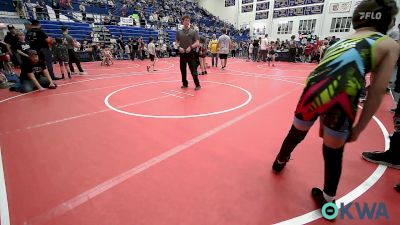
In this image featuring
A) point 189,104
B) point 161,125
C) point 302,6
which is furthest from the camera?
point 302,6

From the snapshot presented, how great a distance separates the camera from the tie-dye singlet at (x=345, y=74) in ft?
5.01

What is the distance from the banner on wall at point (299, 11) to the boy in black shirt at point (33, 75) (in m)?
28.7

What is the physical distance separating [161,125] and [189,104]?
52.8 inches

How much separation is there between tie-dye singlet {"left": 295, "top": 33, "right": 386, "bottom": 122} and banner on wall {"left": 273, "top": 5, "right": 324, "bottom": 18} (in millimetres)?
29899

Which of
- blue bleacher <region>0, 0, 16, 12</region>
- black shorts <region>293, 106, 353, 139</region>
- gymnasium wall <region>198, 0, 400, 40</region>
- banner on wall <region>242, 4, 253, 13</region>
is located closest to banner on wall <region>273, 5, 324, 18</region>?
gymnasium wall <region>198, 0, 400, 40</region>

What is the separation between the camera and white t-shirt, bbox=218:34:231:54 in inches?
415

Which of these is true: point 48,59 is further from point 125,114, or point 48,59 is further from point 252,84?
point 252,84

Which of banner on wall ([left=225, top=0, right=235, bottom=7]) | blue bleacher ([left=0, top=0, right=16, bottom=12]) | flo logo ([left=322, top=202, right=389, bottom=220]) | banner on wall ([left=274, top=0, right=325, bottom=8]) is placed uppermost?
banner on wall ([left=225, top=0, right=235, bottom=7])

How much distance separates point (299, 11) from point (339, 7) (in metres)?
4.46

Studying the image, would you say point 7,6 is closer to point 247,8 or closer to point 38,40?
point 38,40

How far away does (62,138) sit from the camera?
131 inches

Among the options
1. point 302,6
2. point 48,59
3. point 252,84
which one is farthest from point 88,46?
point 302,6

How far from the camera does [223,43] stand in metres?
10.7

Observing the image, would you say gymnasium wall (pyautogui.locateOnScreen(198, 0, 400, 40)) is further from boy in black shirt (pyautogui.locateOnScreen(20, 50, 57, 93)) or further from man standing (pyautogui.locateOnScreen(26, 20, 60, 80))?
boy in black shirt (pyautogui.locateOnScreen(20, 50, 57, 93))
